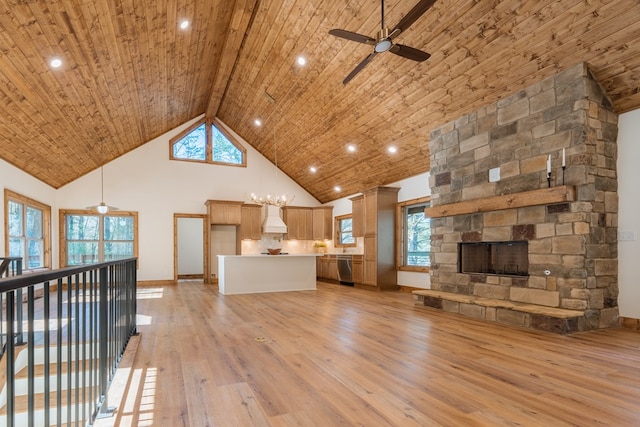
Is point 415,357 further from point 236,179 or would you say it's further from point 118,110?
point 236,179

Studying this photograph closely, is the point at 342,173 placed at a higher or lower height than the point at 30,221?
higher

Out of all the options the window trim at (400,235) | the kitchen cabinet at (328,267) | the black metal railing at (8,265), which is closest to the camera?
the black metal railing at (8,265)

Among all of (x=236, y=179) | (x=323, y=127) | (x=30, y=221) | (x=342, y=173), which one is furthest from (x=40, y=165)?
(x=342, y=173)

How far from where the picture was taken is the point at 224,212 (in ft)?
33.8

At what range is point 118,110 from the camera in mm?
7039

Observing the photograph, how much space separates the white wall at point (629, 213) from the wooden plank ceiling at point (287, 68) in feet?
1.17

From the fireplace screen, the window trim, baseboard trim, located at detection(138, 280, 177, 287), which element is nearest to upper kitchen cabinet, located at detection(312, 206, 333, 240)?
the window trim

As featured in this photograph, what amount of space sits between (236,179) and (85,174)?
3.88 m

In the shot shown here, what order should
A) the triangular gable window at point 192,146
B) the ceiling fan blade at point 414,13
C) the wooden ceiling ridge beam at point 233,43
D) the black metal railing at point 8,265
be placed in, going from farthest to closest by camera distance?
the triangular gable window at point 192,146 < the wooden ceiling ridge beam at point 233,43 < the black metal railing at point 8,265 < the ceiling fan blade at point 414,13

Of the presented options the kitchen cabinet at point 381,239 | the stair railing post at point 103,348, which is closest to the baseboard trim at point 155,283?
the kitchen cabinet at point 381,239

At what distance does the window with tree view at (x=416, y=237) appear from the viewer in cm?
805

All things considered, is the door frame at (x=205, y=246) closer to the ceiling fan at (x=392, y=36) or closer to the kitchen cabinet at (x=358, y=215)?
the kitchen cabinet at (x=358, y=215)

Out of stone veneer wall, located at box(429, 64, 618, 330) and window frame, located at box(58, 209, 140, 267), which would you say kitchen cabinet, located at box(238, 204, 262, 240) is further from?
stone veneer wall, located at box(429, 64, 618, 330)

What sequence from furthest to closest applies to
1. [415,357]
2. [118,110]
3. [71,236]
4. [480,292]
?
[71,236], [118,110], [480,292], [415,357]
